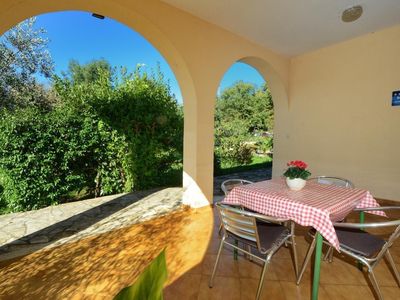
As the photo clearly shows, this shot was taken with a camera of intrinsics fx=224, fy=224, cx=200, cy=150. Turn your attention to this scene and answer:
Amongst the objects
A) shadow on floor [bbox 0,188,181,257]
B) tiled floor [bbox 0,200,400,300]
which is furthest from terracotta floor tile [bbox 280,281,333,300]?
A: shadow on floor [bbox 0,188,181,257]

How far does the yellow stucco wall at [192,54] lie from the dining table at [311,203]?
1362 millimetres

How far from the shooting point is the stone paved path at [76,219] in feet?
8.50

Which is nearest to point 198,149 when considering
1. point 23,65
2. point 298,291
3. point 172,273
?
point 172,273

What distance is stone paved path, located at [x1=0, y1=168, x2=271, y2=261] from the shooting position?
102 inches

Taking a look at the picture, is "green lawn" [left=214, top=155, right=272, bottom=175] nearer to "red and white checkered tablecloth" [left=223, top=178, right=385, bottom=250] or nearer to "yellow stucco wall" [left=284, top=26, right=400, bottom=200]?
"yellow stucco wall" [left=284, top=26, right=400, bottom=200]

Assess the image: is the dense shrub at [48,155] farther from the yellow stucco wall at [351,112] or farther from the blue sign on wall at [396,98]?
the blue sign on wall at [396,98]

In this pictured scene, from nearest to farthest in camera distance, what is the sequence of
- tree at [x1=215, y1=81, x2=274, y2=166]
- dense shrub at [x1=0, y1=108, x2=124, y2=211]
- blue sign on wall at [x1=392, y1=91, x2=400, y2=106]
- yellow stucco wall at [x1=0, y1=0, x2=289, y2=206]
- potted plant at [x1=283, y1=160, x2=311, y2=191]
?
Answer: potted plant at [x1=283, y1=160, x2=311, y2=191]
yellow stucco wall at [x1=0, y1=0, x2=289, y2=206]
dense shrub at [x1=0, y1=108, x2=124, y2=211]
blue sign on wall at [x1=392, y1=91, x2=400, y2=106]
tree at [x1=215, y1=81, x2=274, y2=166]

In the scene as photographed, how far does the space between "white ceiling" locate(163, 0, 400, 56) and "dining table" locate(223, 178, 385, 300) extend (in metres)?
2.40

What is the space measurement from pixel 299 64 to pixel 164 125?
3265mm

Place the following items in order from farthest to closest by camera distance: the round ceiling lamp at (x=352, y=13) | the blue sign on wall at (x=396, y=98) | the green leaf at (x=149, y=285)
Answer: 1. the blue sign on wall at (x=396, y=98)
2. the round ceiling lamp at (x=352, y=13)
3. the green leaf at (x=149, y=285)

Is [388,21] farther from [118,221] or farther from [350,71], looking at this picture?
[118,221]

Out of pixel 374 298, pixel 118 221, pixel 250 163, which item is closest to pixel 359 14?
pixel 374 298

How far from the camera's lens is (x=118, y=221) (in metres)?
3.19

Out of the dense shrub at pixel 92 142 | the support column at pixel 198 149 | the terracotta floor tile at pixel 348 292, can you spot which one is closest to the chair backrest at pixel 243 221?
the terracotta floor tile at pixel 348 292
